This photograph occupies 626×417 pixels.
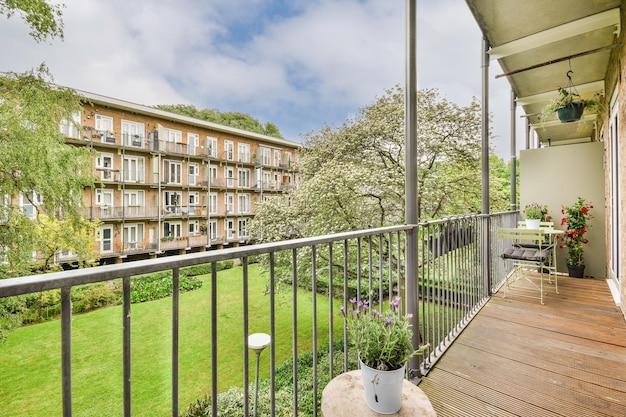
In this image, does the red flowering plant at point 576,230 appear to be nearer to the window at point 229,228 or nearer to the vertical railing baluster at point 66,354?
the vertical railing baluster at point 66,354

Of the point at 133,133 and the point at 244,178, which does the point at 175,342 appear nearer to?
the point at 133,133

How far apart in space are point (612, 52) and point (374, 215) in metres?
5.02

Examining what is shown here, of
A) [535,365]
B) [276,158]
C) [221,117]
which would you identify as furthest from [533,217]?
[221,117]

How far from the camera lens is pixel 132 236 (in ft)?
48.6

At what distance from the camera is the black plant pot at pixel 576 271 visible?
15.4 ft

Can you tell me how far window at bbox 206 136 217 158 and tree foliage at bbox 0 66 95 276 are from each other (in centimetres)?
1123

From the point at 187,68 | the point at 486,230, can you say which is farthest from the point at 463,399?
the point at 187,68

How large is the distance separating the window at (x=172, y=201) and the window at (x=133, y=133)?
9.64 ft

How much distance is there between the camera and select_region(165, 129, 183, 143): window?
1634cm

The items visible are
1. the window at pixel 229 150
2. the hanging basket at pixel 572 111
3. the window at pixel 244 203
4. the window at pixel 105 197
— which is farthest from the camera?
the window at pixel 244 203

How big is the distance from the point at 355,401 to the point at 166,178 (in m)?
17.3

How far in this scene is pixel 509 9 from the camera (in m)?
3.04

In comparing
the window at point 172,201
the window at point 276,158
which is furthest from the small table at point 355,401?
the window at point 276,158

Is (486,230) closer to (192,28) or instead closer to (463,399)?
(463,399)
